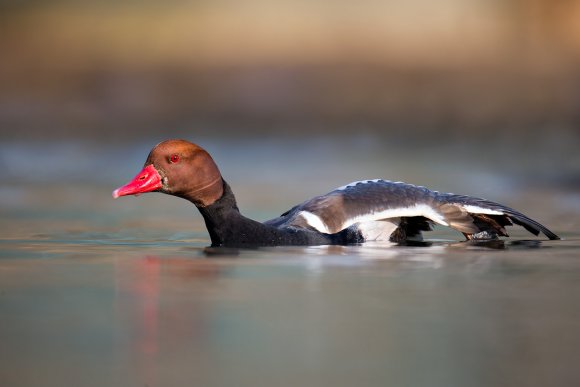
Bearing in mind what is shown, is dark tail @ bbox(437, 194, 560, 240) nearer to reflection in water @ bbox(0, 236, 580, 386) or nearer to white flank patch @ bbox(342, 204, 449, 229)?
white flank patch @ bbox(342, 204, 449, 229)

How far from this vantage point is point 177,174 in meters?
8.41

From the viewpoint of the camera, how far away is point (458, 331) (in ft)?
17.9

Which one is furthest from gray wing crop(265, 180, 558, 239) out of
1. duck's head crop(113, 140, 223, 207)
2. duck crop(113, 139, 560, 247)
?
duck's head crop(113, 140, 223, 207)

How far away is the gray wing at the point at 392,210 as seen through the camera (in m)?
8.75

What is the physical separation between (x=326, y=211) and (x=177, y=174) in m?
1.12

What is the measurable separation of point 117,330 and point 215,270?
182 centimetres

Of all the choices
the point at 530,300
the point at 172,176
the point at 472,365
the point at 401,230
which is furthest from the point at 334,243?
the point at 472,365

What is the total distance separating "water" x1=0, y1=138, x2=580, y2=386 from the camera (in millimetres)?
4824

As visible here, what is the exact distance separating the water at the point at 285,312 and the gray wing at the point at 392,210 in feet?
0.65

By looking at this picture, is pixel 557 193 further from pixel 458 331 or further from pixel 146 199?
pixel 458 331

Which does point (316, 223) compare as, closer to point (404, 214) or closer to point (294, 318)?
point (404, 214)

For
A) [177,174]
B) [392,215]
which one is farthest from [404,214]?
[177,174]

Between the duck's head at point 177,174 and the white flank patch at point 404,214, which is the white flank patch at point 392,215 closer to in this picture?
the white flank patch at point 404,214

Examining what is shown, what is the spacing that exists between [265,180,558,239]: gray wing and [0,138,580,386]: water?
0.20 meters
